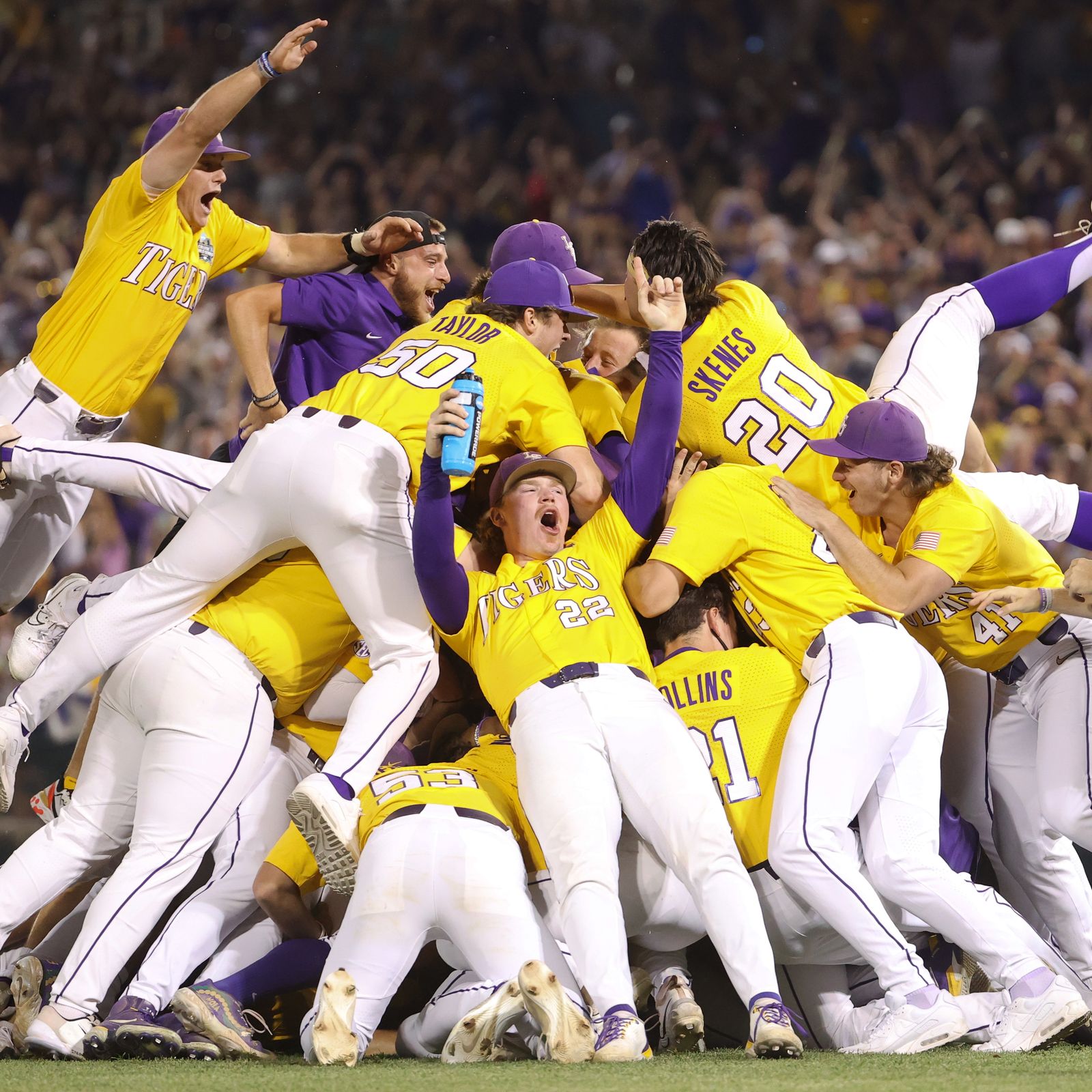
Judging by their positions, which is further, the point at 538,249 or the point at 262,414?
the point at 262,414

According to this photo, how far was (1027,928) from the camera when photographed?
4047 millimetres

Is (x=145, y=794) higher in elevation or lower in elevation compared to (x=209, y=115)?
lower

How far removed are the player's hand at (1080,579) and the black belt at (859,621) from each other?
66cm

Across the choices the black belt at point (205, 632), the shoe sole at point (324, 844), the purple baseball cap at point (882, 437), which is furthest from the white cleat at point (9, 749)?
the purple baseball cap at point (882, 437)

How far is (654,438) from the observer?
438 cm

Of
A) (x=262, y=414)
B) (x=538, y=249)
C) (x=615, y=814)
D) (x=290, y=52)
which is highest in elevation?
(x=290, y=52)

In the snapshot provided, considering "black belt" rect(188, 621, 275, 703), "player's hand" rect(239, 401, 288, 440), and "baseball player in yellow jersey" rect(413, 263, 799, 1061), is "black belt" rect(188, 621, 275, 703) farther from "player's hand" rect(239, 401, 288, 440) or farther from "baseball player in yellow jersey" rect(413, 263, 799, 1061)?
"player's hand" rect(239, 401, 288, 440)

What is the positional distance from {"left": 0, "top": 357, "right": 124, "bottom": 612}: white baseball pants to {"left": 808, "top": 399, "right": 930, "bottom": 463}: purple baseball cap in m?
A: 2.48

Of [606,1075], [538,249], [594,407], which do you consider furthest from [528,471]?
[606,1075]

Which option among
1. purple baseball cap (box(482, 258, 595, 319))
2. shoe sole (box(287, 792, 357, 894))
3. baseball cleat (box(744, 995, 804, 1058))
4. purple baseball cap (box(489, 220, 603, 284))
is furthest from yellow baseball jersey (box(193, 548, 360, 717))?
baseball cleat (box(744, 995, 804, 1058))

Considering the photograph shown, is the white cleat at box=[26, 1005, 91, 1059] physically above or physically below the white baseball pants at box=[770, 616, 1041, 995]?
below

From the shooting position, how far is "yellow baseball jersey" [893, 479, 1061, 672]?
432 centimetres

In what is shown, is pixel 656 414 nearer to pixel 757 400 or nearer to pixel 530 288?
pixel 757 400

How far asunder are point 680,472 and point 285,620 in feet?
4.59
